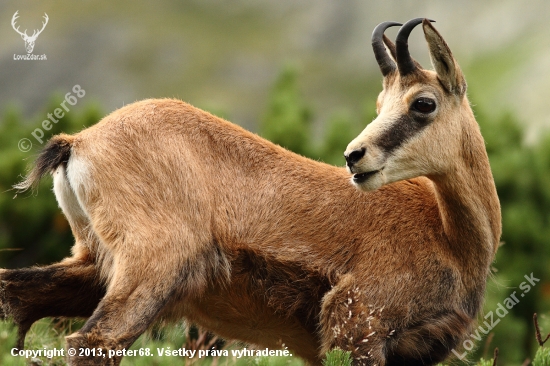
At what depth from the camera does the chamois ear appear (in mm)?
6000

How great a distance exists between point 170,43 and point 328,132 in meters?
24.0

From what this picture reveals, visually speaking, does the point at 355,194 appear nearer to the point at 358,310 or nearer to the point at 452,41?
the point at 358,310

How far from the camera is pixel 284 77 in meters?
16.9

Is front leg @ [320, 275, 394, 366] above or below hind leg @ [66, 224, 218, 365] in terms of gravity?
below

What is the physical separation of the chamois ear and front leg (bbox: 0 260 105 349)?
10.9 feet

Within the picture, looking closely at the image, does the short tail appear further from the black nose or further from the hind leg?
the black nose

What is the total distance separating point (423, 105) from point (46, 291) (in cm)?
349

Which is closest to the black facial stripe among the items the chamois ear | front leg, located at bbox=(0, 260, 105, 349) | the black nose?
the black nose

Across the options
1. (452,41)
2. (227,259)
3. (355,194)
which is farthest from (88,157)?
(452,41)

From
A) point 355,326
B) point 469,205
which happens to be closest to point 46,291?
point 355,326

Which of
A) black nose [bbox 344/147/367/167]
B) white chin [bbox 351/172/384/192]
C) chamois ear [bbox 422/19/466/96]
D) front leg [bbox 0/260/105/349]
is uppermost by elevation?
chamois ear [bbox 422/19/466/96]

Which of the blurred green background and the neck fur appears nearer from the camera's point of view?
the neck fur

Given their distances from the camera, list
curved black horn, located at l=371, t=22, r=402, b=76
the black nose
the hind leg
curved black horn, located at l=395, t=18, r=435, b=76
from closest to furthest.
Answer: the hind leg → the black nose → curved black horn, located at l=395, t=18, r=435, b=76 → curved black horn, located at l=371, t=22, r=402, b=76

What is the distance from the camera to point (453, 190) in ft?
20.2
